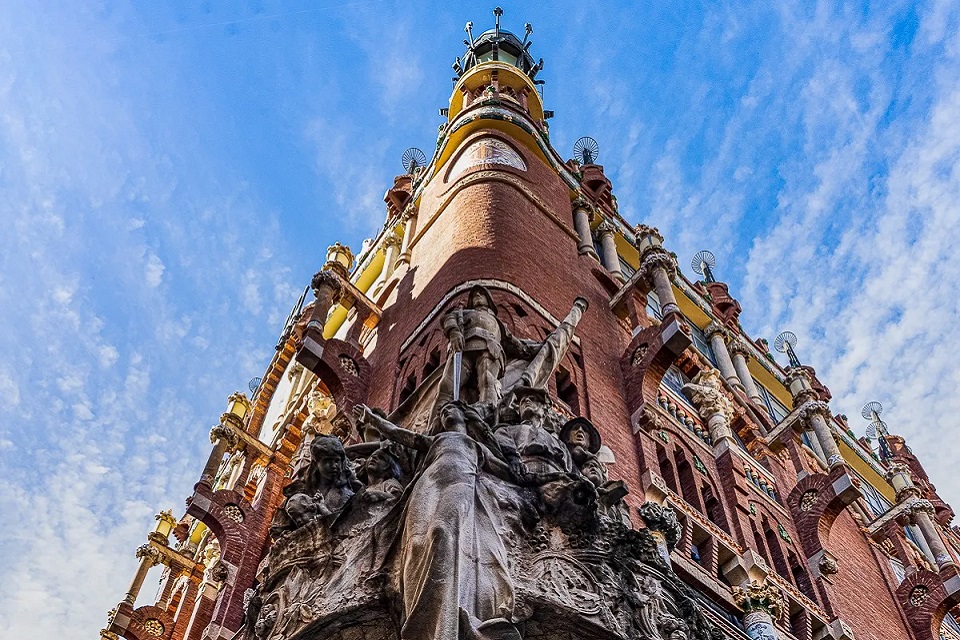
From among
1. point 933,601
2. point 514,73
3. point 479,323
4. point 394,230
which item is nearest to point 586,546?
point 479,323

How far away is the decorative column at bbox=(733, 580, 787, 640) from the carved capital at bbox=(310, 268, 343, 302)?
26.1 feet

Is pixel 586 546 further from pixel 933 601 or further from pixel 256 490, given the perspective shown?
pixel 933 601

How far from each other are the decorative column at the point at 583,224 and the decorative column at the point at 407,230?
3.12m

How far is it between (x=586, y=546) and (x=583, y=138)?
25.4 m

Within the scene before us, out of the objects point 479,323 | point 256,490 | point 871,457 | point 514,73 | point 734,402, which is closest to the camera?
point 479,323

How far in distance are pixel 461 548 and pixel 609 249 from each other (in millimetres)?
15827

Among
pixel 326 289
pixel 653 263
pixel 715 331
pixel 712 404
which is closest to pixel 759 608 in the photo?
pixel 712 404

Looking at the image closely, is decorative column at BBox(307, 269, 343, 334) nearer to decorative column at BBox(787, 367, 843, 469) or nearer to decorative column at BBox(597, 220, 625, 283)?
decorative column at BBox(597, 220, 625, 283)

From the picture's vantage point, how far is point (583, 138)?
109 feet

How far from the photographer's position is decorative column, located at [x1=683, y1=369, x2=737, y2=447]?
739 inches

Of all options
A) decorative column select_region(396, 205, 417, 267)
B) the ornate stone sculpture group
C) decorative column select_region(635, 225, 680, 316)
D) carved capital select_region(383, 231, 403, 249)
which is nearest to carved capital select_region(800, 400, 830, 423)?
decorative column select_region(635, 225, 680, 316)

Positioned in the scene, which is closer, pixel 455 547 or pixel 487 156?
pixel 455 547

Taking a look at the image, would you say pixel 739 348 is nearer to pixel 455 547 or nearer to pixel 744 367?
pixel 744 367

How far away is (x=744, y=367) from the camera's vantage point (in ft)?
83.6
